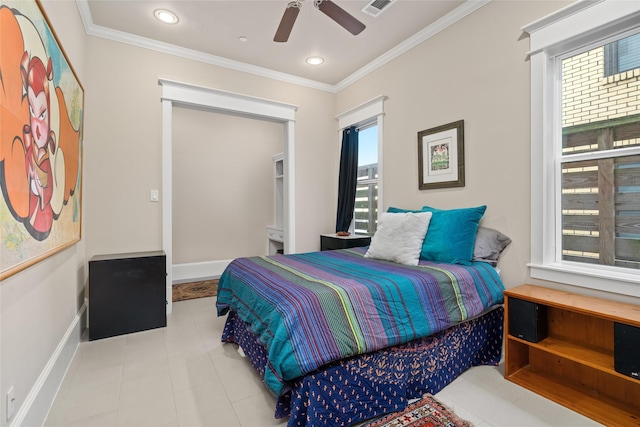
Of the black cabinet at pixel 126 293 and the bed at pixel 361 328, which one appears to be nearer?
the bed at pixel 361 328

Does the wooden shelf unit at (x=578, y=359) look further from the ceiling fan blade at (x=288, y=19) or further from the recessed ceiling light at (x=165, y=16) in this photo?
the recessed ceiling light at (x=165, y=16)

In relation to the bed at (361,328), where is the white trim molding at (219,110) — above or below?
above

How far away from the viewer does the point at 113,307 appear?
9.05 ft

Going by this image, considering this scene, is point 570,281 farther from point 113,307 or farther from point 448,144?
point 113,307

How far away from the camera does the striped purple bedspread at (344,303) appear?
1.48 metres

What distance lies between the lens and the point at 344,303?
5.30 feet

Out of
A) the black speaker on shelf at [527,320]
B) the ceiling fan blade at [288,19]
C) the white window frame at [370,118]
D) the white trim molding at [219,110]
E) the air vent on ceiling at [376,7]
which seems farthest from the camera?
the white window frame at [370,118]

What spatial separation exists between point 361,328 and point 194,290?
3411 millimetres

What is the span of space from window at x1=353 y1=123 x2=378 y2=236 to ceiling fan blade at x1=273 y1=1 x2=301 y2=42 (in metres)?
1.82

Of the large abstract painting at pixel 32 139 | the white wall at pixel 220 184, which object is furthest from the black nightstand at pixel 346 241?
the large abstract painting at pixel 32 139

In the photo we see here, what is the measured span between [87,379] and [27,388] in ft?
2.20

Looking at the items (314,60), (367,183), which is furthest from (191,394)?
(314,60)

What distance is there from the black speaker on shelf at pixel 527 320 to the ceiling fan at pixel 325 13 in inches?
89.5

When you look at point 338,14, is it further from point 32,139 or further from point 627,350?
point 627,350
